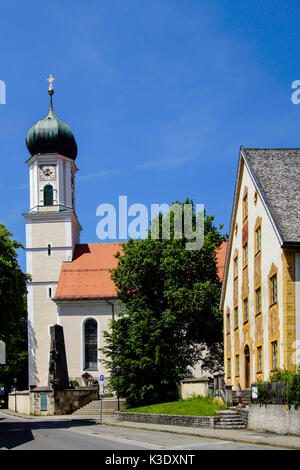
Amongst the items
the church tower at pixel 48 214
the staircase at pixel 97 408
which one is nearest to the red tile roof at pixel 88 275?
the church tower at pixel 48 214

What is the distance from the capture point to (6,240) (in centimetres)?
3684

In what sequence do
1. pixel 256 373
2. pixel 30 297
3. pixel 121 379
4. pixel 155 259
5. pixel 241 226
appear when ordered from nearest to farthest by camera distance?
pixel 256 373 → pixel 241 226 → pixel 121 379 → pixel 155 259 → pixel 30 297

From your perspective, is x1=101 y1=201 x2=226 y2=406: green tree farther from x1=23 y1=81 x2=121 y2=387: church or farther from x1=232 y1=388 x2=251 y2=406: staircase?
x1=23 y1=81 x2=121 y2=387: church

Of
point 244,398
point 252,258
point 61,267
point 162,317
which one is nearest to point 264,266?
point 252,258

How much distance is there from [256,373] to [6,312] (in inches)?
533

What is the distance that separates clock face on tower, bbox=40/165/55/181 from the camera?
6731 cm

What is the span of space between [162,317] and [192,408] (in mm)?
12496

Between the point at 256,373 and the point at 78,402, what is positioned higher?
the point at 256,373

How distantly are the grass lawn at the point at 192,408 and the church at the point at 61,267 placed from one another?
81.8ft

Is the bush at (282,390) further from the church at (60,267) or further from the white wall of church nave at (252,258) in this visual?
the church at (60,267)

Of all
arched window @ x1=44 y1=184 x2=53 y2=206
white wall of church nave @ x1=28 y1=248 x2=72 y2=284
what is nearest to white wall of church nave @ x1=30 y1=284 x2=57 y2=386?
white wall of church nave @ x1=28 y1=248 x2=72 y2=284

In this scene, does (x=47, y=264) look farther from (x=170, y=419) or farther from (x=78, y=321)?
(x=170, y=419)
